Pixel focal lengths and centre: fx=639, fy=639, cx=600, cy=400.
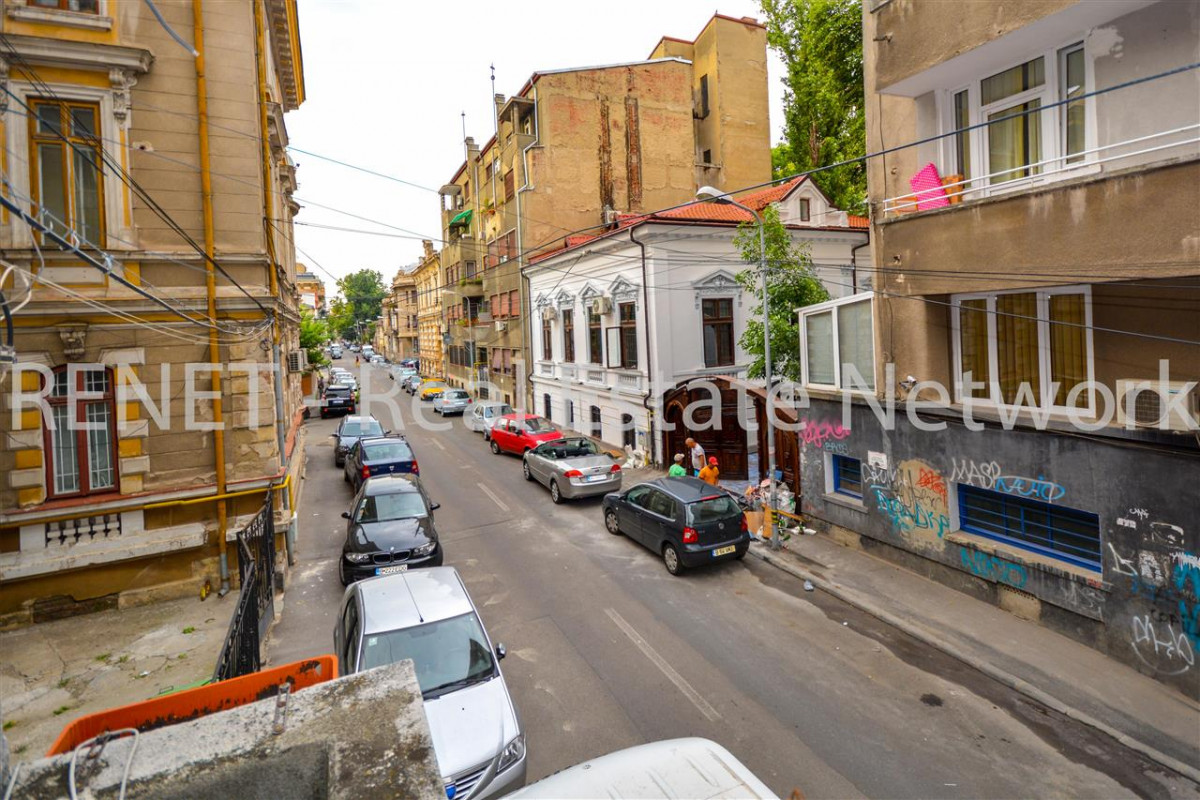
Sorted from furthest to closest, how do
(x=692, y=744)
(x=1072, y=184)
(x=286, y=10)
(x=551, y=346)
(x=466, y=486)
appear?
(x=551, y=346), (x=466, y=486), (x=286, y=10), (x=1072, y=184), (x=692, y=744)

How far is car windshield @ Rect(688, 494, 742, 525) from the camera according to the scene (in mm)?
11883

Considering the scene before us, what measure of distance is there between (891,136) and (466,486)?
14424 mm

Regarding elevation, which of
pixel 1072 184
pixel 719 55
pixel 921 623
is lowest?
pixel 921 623

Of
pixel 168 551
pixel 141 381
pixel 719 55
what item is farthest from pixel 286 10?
pixel 719 55

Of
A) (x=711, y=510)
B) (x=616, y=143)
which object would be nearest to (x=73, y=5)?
(x=711, y=510)

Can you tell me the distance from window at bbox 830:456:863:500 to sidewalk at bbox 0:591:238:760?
1140 cm

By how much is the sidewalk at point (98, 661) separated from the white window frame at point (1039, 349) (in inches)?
478

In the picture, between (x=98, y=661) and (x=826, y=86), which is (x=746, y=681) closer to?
(x=98, y=661)

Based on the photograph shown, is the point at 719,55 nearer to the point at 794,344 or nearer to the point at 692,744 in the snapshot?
the point at 794,344

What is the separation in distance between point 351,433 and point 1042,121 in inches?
880

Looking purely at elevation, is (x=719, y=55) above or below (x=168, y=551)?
above

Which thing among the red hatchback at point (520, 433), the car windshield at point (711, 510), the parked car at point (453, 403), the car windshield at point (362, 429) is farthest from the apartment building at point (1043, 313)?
the parked car at point (453, 403)

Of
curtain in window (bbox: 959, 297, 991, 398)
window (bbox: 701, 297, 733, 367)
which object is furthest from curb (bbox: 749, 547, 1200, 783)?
window (bbox: 701, 297, 733, 367)

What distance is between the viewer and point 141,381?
10.6 meters
